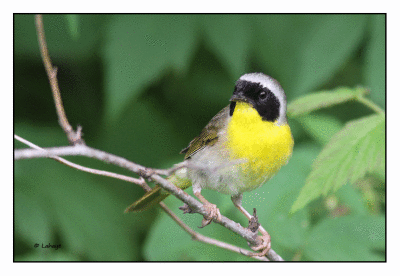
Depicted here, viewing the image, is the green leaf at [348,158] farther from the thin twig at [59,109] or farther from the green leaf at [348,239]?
the thin twig at [59,109]

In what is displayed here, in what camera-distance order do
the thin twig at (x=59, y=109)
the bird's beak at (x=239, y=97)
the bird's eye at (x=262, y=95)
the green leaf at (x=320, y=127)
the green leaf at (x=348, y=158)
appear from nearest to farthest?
the thin twig at (x=59, y=109) → the bird's beak at (x=239, y=97) → the bird's eye at (x=262, y=95) → the green leaf at (x=348, y=158) → the green leaf at (x=320, y=127)

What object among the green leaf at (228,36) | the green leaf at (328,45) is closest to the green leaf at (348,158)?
the green leaf at (328,45)

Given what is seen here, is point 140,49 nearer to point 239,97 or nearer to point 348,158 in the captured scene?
point 239,97

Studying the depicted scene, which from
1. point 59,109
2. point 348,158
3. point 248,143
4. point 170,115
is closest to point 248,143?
point 248,143

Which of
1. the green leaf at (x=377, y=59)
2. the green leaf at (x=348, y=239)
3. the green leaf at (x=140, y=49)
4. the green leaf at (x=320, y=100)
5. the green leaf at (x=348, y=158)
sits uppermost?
the green leaf at (x=140, y=49)

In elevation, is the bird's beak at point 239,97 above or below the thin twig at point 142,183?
above

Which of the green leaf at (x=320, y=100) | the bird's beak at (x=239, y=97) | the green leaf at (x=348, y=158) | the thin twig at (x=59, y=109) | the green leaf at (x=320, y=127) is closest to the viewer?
the thin twig at (x=59, y=109)

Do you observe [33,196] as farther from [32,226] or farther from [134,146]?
[134,146]

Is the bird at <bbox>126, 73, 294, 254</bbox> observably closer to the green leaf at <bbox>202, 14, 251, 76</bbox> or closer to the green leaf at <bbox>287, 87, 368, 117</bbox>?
the green leaf at <bbox>287, 87, 368, 117</bbox>
